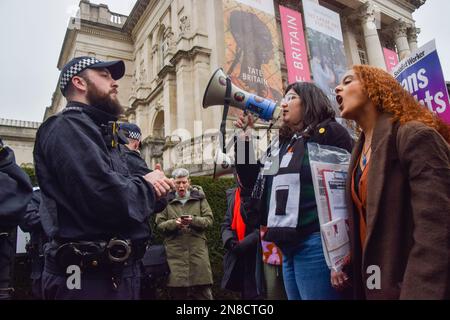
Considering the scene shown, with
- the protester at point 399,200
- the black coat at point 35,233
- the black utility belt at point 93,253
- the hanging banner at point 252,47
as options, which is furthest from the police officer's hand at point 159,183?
the hanging banner at point 252,47

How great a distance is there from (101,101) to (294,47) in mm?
14929

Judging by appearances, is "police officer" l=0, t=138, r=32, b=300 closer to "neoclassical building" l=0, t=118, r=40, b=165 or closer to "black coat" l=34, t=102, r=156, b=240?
"black coat" l=34, t=102, r=156, b=240

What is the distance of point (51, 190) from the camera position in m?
1.94

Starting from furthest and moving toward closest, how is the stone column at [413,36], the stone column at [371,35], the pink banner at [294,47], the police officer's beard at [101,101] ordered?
the stone column at [413,36], the stone column at [371,35], the pink banner at [294,47], the police officer's beard at [101,101]

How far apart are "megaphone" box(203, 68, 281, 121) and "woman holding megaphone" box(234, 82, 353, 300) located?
0.29 metres

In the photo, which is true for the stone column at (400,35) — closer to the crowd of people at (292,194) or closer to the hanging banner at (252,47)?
the hanging banner at (252,47)

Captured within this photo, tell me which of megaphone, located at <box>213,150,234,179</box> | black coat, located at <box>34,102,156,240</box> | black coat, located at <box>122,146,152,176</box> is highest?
megaphone, located at <box>213,150,234,179</box>

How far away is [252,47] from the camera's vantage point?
1555 centimetres

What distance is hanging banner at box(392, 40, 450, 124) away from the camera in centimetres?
337

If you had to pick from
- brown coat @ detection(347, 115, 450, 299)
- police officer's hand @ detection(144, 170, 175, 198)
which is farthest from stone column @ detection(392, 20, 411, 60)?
police officer's hand @ detection(144, 170, 175, 198)

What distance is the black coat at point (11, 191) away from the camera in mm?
2467

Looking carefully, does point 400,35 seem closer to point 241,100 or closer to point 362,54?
point 362,54

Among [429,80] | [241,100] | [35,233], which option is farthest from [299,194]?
[35,233]
